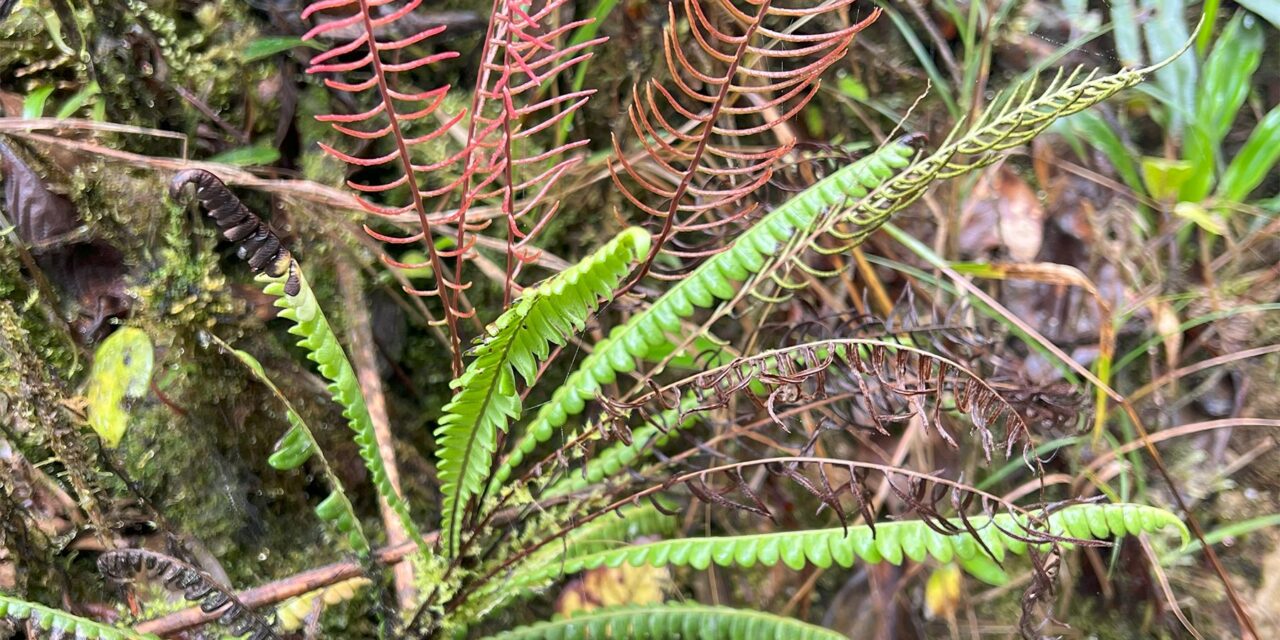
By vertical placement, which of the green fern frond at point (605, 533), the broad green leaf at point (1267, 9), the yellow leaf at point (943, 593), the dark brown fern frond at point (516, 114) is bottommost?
the yellow leaf at point (943, 593)

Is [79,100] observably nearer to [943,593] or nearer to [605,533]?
[605,533]

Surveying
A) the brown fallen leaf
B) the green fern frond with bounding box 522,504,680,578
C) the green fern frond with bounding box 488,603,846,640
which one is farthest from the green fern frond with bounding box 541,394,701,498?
the brown fallen leaf

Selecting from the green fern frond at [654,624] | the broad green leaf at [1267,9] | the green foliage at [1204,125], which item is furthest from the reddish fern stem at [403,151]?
the broad green leaf at [1267,9]

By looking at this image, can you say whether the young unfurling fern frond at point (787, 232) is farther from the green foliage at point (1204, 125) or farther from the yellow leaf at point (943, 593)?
the yellow leaf at point (943, 593)

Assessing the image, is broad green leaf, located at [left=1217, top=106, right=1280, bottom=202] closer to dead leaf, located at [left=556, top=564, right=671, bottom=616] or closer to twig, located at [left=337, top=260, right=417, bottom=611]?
dead leaf, located at [left=556, top=564, right=671, bottom=616]

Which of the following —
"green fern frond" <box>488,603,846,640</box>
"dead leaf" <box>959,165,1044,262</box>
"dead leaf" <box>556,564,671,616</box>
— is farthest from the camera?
"dead leaf" <box>959,165,1044,262</box>

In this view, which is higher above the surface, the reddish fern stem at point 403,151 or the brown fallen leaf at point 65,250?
the reddish fern stem at point 403,151

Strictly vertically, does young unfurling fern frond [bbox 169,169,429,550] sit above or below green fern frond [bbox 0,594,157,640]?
above
